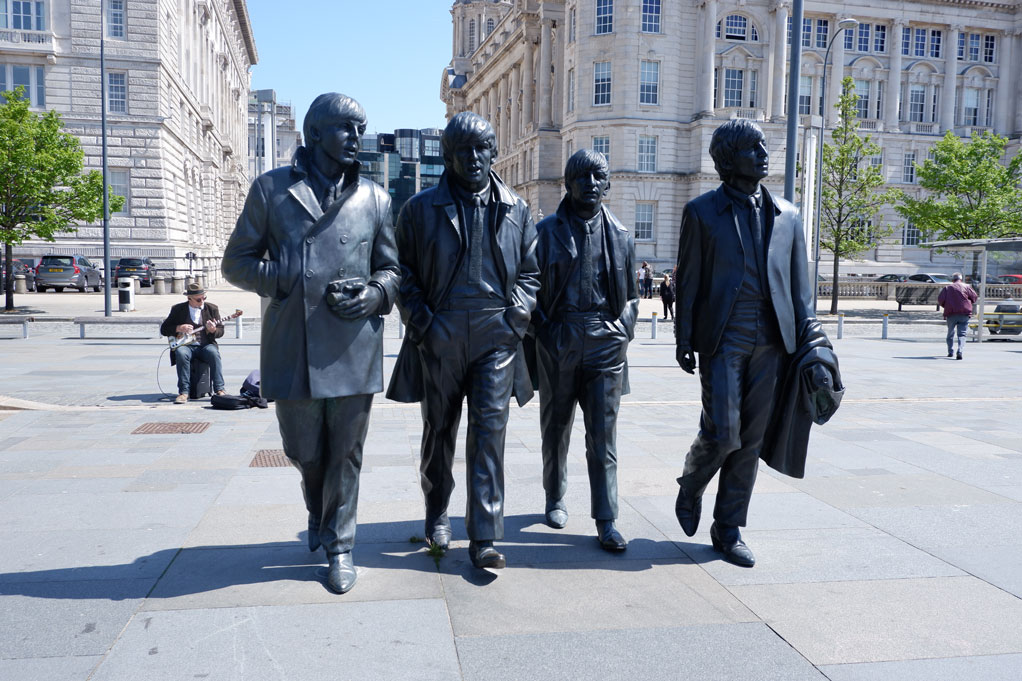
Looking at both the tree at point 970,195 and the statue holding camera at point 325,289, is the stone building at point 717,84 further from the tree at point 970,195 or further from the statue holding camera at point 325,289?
the statue holding camera at point 325,289

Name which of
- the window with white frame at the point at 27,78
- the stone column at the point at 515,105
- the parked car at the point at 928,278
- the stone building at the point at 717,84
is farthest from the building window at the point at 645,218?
the window with white frame at the point at 27,78

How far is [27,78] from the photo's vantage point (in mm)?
35625

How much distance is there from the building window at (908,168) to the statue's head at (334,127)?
6328 cm

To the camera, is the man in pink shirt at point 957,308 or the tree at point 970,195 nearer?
the man in pink shirt at point 957,308

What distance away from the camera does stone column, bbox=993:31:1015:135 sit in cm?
6094

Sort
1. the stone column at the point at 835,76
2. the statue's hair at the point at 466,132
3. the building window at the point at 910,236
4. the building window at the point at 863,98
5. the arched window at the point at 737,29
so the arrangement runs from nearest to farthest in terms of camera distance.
→ 1. the statue's hair at the point at 466,132
2. the arched window at the point at 737,29
3. the stone column at the point at 835,76
4. the building window at the point at 863,98
5. the building window at the point at 910,236

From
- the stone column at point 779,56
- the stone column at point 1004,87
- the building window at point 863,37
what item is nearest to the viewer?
the stone column at point 779,56

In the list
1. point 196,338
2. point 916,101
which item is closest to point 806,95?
point 916,101

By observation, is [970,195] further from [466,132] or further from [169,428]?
[466,132]

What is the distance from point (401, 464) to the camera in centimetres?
672

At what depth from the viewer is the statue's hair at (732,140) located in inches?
174

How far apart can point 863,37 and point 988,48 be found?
34.6 ft

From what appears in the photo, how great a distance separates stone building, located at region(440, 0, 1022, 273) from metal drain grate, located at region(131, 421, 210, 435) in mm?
43709

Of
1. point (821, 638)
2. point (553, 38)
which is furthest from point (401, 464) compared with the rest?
point (553, 38)
